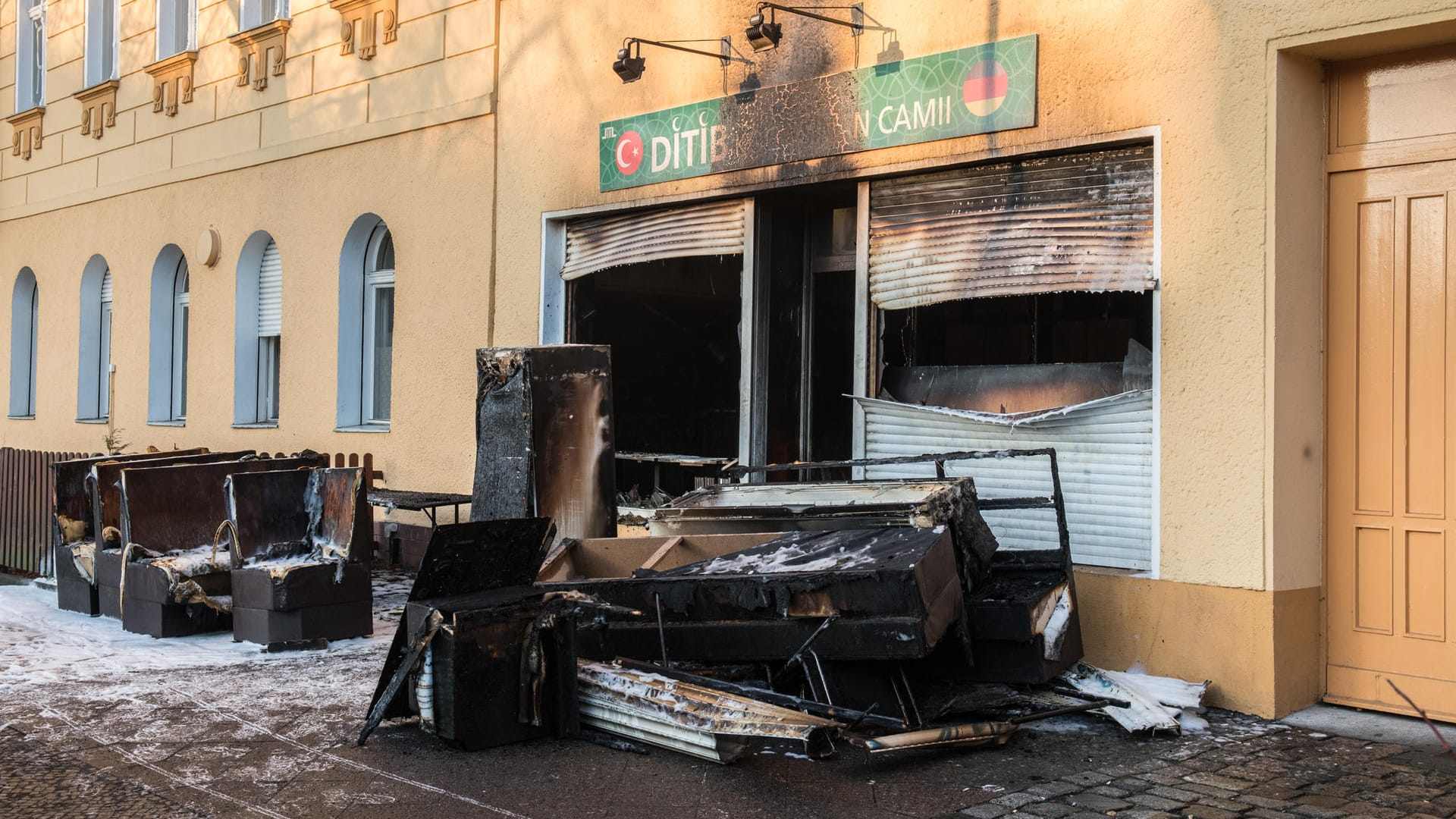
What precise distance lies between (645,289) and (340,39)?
173 inches

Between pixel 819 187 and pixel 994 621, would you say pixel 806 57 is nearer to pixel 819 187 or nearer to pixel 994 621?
pixel 819 187

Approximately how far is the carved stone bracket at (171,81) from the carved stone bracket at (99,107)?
0.99 meters

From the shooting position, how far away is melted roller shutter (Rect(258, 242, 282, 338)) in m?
14.0

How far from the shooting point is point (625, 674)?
5914 mm

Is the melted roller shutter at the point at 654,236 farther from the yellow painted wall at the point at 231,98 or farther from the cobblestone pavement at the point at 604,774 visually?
the cobblestone pavement at the point at 604,774

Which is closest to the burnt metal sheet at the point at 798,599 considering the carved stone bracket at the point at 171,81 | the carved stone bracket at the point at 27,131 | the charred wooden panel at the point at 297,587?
the charred wooden panel at the point at 297,587

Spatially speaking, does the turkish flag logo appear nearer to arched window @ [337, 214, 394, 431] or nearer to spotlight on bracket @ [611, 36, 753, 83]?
spotlight on bracket @ [611, 36, 753, 83]

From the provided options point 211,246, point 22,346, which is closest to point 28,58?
point 22,346

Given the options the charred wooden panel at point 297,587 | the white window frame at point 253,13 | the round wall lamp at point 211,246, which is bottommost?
the charred wooden panel at point 297,587

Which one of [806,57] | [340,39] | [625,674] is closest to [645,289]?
[806,57]

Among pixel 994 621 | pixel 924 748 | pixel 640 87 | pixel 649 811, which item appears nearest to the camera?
pixel 649 811

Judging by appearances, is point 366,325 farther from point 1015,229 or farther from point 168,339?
point 1015,229

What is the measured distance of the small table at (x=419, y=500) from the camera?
10.1 m

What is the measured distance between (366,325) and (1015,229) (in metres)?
7.33
